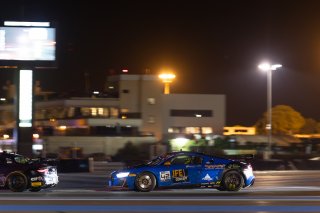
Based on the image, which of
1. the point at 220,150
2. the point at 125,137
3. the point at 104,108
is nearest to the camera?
the point at 220,150

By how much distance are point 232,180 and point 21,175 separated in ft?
21.1

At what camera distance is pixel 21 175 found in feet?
64.0

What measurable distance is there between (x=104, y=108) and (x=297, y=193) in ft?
212

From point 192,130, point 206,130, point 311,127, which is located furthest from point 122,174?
point 311,127

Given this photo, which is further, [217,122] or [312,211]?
[217,122]

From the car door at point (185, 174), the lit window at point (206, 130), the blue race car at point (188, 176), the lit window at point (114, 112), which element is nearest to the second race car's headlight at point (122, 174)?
the blue race car at point (188, 176)

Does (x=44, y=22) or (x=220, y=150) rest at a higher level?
(x=44, y=22)

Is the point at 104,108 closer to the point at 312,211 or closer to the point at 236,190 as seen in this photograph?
the point at 236,190

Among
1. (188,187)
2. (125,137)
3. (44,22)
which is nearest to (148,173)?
(188,187)

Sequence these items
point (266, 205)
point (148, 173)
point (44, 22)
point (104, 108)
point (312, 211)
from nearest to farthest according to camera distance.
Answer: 1. point (312, 211)
2. point (266, 205)
3. point (148, 173)
4. point (44, 22)
5. point (104, 108)

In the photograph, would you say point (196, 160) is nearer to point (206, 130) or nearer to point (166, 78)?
point (206, 130)

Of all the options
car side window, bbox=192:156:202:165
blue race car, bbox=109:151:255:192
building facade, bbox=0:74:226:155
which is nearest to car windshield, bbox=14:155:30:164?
blue race car, bbox=109:151:255:192

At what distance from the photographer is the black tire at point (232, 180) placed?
18.8m

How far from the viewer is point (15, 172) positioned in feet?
64.0
